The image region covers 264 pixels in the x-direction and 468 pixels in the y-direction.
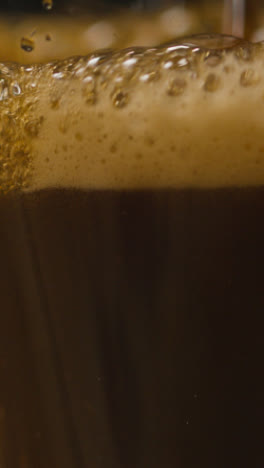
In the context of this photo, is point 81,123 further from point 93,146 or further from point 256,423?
point 256,423

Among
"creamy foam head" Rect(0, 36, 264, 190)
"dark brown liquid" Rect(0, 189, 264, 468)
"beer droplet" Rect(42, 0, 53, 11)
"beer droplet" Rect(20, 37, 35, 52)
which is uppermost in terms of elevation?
"beer droplet" Rect(42, 0, 53, 11)

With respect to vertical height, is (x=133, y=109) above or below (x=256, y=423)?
above

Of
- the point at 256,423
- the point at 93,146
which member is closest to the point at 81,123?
the point at 93,146

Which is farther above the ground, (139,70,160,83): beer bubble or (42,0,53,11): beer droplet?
(42,0,53,11): beer droplet

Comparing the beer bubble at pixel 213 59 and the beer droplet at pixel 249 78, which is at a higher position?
the beer bubble at pixel 213 59

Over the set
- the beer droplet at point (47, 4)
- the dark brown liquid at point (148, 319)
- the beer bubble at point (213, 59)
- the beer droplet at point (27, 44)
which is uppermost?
the beer droplet at point (47, 4)
